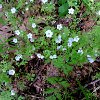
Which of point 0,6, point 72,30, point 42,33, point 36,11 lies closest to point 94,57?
point 72,30

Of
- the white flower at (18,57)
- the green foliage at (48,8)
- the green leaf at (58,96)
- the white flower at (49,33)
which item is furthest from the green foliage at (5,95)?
the green foliage at (48,8)

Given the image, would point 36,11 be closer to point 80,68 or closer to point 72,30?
point 72,30

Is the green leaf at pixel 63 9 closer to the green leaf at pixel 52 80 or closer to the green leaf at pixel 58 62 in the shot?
the green leaf at pixel 58 62

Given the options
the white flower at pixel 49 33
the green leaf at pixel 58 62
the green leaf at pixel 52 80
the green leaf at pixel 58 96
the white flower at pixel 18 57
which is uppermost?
the white flower at pixel 49 33

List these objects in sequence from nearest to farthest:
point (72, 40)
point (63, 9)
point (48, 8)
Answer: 1. point (72, 40)
2. point (48, 8)
3. point (63, 9)

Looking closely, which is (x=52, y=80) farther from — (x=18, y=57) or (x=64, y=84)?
(x=18, y=57)

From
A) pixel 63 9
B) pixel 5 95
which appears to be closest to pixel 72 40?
pixel 63 9

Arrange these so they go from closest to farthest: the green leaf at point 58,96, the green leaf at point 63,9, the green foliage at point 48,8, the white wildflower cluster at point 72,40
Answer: the green leaf at point 58,96
the white wildflower cluster at point 72,40
the green foliage at point 48,8
the green leaf at point 63,9

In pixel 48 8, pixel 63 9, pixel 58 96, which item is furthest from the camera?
pixel 63 9
